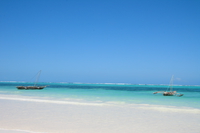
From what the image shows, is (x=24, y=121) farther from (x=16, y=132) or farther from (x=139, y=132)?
(x=139, y=132)

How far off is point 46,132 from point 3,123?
2.42 m

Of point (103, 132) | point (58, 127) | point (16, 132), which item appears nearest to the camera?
point (16, 132)

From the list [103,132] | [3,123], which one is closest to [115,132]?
[103,132]

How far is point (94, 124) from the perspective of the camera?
7711 mm

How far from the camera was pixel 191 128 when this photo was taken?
740 cm

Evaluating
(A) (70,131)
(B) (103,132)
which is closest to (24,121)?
(A) (70,131)

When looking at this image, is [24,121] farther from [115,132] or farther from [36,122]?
[115,132]

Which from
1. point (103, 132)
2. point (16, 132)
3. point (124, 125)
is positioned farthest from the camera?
point (124, 125)

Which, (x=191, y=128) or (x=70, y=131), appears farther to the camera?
(x=191, y=128)

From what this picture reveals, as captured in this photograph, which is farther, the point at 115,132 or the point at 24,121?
the point at 24,121

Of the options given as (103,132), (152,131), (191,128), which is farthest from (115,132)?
(191,128)

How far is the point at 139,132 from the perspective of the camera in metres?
6.63

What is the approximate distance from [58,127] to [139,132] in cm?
298

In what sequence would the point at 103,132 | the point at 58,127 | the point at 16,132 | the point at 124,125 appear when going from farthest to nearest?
the point at 124,125 → the point at 58,127 → the point at 103,132 → the point at 16,132
